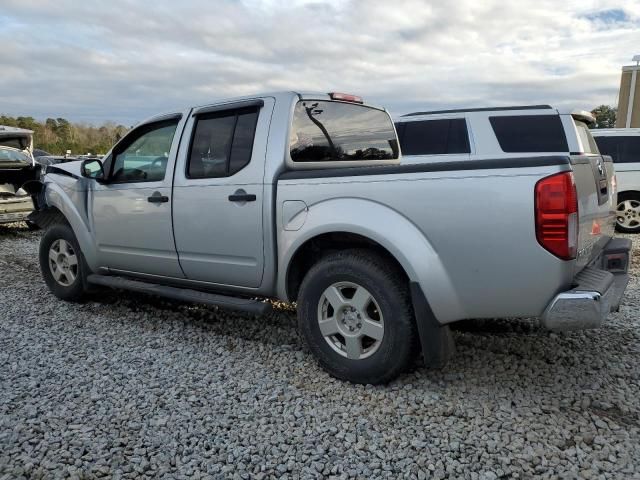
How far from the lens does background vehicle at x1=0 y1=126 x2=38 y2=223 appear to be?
920 cm

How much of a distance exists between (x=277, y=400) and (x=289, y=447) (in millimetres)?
517

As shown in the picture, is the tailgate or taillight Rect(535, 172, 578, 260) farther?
the tailgate

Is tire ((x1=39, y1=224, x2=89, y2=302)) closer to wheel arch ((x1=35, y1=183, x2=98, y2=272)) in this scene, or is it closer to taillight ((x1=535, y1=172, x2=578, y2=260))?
wheel arch ((x1=35, y1=183, x2=98, y2=272))

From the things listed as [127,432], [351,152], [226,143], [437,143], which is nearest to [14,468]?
[127,432]

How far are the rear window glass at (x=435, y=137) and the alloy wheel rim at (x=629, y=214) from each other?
401cm

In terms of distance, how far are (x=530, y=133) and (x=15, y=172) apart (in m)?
8.84

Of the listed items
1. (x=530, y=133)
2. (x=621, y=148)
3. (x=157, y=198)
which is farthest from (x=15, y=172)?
(x=621, y=148)

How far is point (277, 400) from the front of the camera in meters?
3.23

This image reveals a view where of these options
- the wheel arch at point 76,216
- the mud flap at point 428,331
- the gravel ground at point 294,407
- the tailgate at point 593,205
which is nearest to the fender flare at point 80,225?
the wheel arch at point 76,216

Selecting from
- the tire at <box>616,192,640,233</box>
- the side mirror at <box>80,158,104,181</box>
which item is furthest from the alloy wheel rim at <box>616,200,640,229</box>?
the side mirror at <box>80,158,104,181</box>

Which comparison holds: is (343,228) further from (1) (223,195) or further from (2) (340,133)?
(2) (340,133)

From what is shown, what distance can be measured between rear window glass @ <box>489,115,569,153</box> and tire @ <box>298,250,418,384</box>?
452 centimetres

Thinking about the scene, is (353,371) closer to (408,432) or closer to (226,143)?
(408,432)

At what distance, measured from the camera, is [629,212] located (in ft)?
30.7
